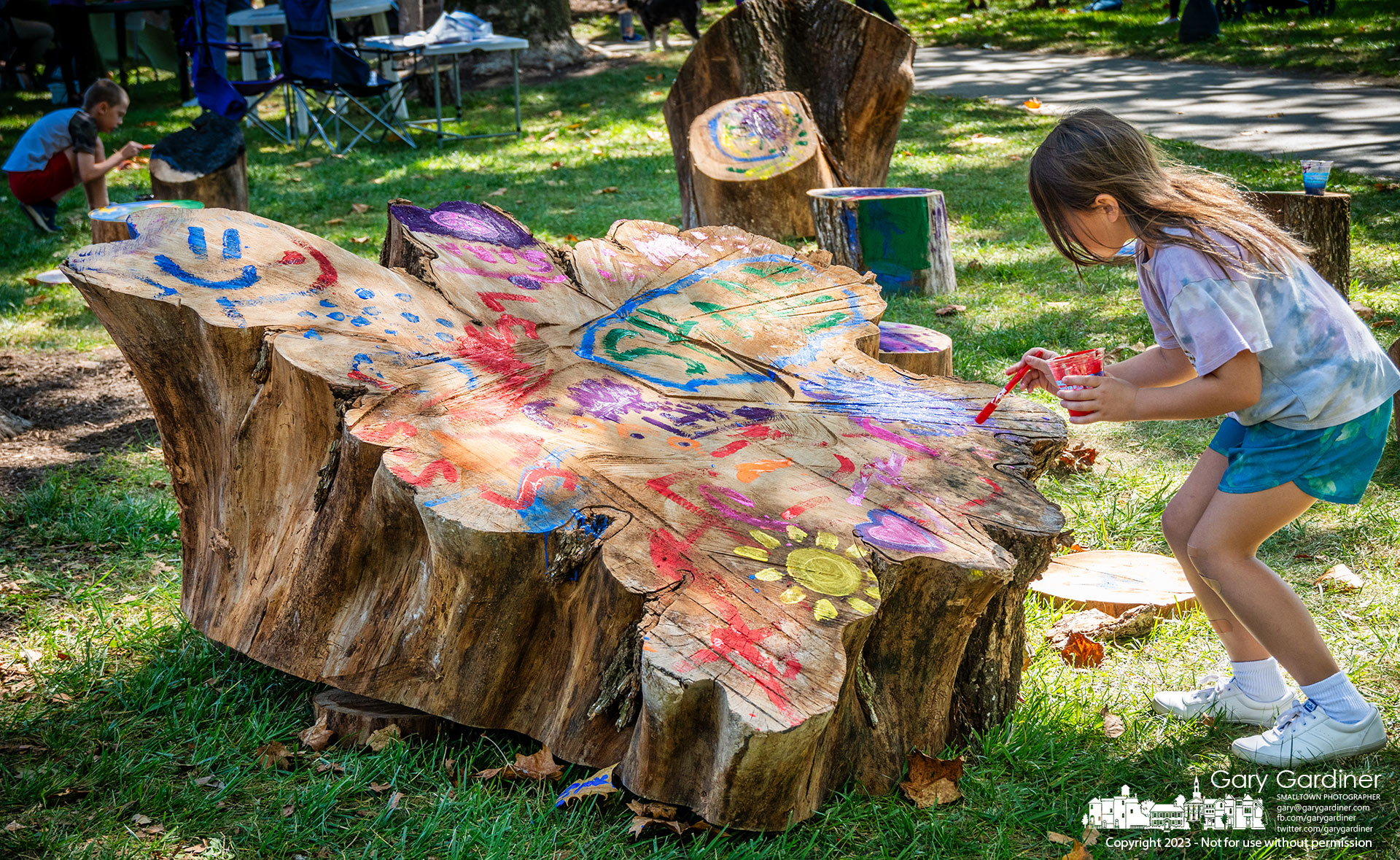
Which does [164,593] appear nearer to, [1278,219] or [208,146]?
[208,146]

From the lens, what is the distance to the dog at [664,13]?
1364 centimetres

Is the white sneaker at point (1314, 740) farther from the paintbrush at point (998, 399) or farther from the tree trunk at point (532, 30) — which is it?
the tree trunk at point (532, 30)

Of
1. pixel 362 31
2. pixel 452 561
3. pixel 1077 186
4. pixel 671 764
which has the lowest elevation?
pixel 671 764

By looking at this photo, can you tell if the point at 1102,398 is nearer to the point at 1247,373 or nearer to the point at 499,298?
the point at 1247,373

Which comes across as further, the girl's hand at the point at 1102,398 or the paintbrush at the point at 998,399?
the paintbrush at the point at 998,399

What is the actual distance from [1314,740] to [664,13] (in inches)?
527

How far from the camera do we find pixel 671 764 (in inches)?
70.5

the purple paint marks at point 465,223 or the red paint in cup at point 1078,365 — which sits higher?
the purple paint marks at point 465,223

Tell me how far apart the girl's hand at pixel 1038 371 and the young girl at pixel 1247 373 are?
16 centimetres

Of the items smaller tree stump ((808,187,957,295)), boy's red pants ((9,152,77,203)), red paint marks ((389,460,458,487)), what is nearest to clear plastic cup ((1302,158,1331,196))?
smaller tree stump ((808,187,957,295))

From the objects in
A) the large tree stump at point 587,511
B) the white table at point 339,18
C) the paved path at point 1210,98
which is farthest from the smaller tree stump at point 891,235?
the white table at point 339,18

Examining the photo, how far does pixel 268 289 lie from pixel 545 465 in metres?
0.90

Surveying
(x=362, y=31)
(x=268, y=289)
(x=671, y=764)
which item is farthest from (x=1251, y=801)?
(x=362, y=31)

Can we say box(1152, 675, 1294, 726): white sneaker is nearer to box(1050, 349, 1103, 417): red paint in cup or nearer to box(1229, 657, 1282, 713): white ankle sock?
box(1229, 657, 1282, 713): white ankle sock
